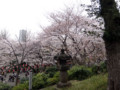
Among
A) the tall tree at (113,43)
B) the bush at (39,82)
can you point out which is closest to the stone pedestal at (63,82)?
the bush at (39,82)

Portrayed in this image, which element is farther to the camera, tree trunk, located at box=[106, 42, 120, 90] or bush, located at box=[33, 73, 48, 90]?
bush, located at box=[33, 73, 48, 90]

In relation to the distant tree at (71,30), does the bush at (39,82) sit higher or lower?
lower

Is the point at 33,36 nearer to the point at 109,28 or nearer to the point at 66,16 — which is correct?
the point at 66,16

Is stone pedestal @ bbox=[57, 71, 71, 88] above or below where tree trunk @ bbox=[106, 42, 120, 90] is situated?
below

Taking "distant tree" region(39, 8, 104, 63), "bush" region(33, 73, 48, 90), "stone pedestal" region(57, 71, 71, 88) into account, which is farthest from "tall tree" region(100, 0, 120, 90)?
"distant tree" region(39, 8, 104, 63)

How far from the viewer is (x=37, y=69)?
474 inches

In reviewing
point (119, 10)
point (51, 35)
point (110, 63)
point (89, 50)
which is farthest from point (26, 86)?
point (89, 50)

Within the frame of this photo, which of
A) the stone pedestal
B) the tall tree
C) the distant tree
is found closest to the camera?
the tall tree

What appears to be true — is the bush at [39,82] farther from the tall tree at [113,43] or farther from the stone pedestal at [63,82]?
the tall tree at [113,43]

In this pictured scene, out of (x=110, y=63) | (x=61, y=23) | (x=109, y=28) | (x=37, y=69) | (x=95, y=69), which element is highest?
(x=61, y=23)

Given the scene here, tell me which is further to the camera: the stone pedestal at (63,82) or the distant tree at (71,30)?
the distant tree at (71,30)

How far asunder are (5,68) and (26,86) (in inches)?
226

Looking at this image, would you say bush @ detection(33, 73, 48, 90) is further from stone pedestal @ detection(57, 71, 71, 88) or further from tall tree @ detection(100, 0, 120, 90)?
tall tree @ detection(100, 0, 120, 90)

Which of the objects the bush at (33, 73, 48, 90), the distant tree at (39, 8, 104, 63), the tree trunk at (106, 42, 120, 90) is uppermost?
the distant tree at (39, 8, 104, 63)
